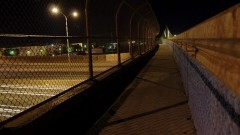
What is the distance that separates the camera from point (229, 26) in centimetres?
145

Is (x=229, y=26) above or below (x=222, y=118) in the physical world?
above

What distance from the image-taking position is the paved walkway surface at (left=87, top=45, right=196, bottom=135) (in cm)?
477

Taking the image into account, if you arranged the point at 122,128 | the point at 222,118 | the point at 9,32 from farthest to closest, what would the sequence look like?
the point at 122,128, the point at 9,32, the point at 222,118

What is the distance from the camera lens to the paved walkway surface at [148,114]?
4.77 metres

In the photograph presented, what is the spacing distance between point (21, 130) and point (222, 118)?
2117 mm

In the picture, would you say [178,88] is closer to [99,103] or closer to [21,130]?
[99,103]

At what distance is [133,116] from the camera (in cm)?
561

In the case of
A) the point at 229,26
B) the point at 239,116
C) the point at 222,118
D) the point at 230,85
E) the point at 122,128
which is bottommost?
the point at 122,128

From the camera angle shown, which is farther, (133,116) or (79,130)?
(133,116)

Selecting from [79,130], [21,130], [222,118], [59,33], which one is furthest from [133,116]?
[222,118]

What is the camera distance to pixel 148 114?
5715mm

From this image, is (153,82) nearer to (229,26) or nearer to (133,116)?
(133,116)

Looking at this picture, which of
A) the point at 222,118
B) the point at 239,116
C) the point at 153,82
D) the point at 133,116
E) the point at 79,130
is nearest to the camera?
the point at 239,116

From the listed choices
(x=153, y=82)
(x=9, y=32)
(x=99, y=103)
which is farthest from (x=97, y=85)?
(x=153, y=82)
